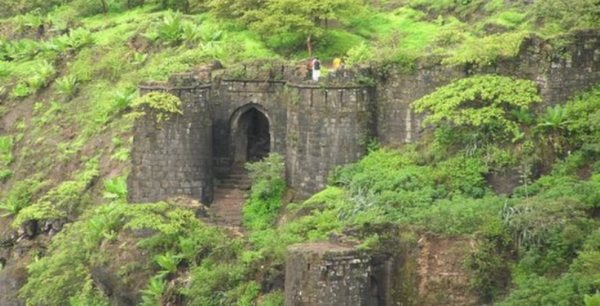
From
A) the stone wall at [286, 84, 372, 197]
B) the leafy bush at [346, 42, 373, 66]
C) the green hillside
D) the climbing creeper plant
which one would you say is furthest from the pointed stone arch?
the climbing creeper plant

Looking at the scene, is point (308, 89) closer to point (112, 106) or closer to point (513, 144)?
point (513, 144)

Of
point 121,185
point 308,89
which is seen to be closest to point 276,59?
point 308,89

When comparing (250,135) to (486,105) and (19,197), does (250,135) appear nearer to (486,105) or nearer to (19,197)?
(486,105)

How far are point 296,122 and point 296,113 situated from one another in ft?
0.71

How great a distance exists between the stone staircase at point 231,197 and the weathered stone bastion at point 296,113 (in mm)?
239

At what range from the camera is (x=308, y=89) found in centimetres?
2877

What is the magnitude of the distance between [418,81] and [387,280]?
6472mm

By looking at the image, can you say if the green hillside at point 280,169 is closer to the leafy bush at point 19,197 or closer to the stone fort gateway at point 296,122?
the leafy bush at point 19,197

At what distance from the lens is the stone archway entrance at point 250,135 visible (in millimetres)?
31053

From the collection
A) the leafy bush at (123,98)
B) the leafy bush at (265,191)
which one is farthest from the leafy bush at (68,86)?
the leafy bush at (265,191)

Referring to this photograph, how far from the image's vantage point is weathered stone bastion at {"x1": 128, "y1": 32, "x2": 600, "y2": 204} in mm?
26891

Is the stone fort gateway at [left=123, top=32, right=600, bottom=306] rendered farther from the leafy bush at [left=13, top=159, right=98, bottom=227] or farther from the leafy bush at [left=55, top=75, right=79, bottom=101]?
the leafy bush at [left=55, top=75, right=79, bottom=101]

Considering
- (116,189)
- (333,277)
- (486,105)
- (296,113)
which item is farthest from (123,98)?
(333,277)

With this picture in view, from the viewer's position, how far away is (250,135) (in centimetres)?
3161
